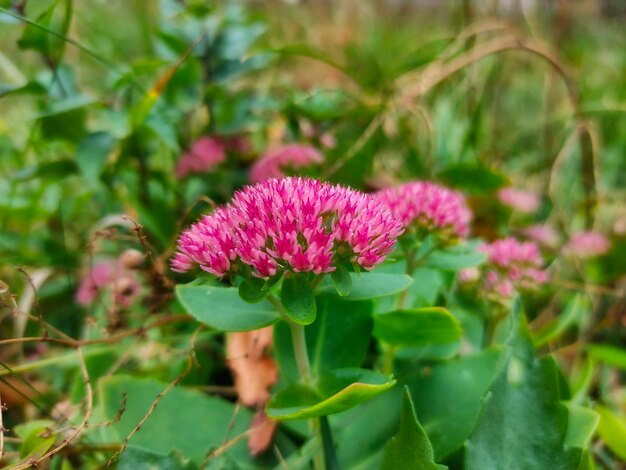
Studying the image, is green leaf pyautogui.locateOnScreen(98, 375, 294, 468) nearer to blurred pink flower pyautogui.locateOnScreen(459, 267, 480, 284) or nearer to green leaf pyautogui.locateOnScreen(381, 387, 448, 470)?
green leaf pyautogui.locateOnScreen(381, 387, 448, 470)

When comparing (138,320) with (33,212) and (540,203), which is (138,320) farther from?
(540,203)

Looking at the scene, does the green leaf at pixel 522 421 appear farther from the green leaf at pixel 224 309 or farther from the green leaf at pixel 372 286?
the green leaf at pixel 224 309

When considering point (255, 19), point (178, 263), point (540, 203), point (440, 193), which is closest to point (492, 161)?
point (540, 203)

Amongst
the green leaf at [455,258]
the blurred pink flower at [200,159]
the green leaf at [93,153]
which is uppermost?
the green leaf at [93,153]

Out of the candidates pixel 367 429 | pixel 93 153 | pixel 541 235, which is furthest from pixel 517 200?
pixel 93 153

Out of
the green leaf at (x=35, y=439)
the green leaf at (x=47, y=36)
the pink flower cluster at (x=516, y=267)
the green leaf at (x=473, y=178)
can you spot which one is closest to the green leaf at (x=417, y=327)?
the pink flower cluster at (x=516, y=267)

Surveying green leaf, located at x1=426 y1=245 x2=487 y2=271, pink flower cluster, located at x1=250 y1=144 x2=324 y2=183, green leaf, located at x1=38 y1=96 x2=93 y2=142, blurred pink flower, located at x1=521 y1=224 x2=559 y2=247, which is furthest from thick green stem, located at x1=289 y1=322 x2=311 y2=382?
blurred pink flower, located at x1=521 y1=224 x2=559 y2=247
